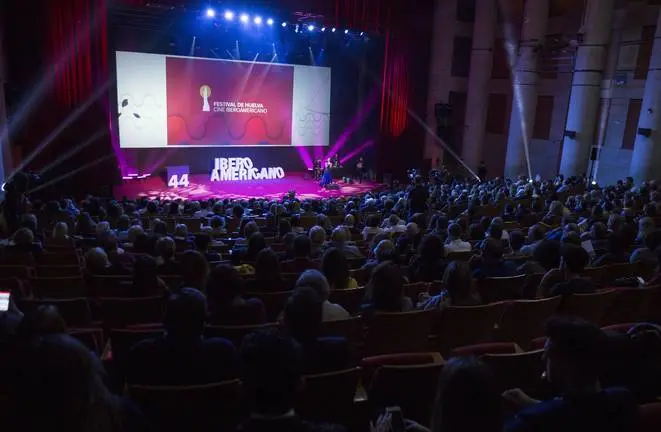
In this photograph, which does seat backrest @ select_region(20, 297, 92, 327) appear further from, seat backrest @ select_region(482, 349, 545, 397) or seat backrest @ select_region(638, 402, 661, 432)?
seat backrest @ select_region(638, 402, 661, 432)

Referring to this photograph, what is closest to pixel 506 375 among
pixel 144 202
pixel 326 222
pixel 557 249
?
pixel 557 249

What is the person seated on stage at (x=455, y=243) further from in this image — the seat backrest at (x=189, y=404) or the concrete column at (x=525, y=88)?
the concrete column at (x=525, y=88)

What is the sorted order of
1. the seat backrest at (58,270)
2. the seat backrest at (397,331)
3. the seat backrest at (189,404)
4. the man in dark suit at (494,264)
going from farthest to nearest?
the seat backrest at (58,270), the man in dark suit at (494,264), the seat backrest at (397,331), the seat backrest at (189,404)

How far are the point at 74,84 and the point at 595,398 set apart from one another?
46.1 ft

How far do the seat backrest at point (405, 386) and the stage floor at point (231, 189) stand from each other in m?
12.7

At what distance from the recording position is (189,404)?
250 cm

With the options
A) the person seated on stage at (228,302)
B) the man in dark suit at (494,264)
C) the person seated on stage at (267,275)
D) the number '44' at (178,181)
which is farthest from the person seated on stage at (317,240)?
the number '44' at (178,181)

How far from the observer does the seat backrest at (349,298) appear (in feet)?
14.8

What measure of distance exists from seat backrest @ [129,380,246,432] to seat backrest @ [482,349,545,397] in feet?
4.71

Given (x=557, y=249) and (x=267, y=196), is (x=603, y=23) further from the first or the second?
(x=557, y=249)

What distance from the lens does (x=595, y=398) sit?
6.82 feet

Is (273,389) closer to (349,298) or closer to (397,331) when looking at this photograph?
(397,331)

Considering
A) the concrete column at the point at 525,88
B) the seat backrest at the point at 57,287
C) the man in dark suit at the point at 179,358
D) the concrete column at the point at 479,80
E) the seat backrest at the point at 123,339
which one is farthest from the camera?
the concrete column at the point at 479,80

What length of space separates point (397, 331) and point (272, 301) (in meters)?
1.20
